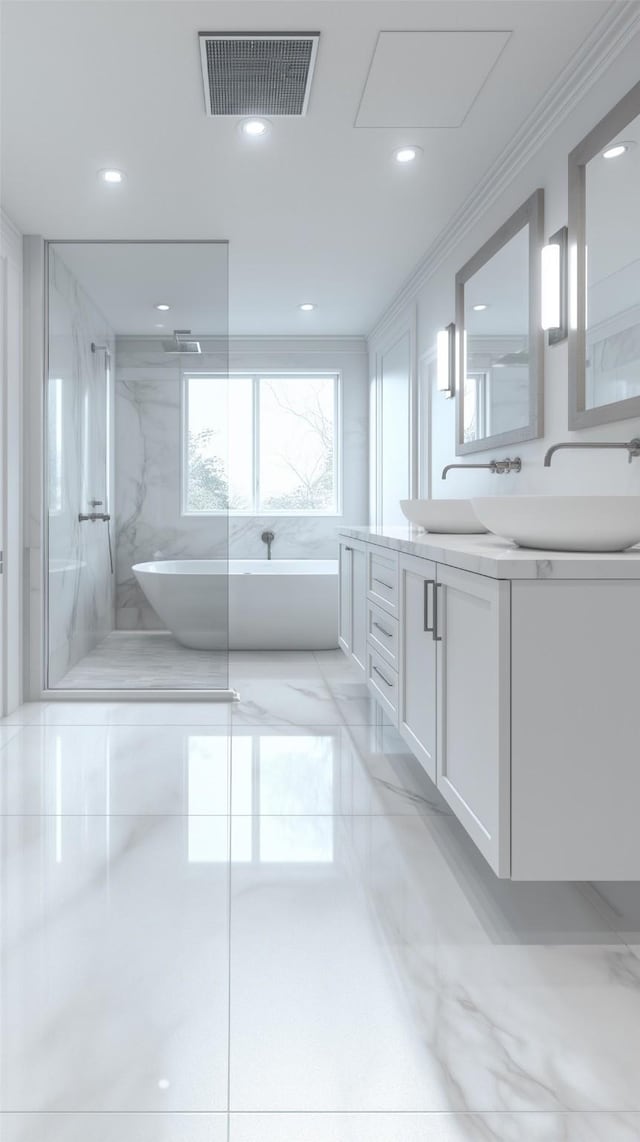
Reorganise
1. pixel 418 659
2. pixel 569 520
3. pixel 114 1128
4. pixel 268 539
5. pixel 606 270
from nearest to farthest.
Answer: pixel 114 1128
pixel 569 520
pixel 606 270
pixel 418 659
pixel 268 539

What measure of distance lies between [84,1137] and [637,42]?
2.69 metres

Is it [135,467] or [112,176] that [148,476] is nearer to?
[135,467]

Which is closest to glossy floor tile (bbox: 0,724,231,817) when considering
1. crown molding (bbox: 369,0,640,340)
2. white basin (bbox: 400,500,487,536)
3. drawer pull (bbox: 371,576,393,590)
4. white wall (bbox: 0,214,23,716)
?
white wall (bbox: 0,214,23,716)

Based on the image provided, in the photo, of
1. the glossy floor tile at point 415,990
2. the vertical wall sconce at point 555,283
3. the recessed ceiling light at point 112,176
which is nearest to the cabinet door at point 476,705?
the glossy floor tile at point 415,990

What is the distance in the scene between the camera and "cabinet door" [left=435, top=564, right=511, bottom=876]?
154 cm

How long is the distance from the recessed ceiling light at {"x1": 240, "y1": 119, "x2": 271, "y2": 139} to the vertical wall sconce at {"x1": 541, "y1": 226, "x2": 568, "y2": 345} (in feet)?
3.62

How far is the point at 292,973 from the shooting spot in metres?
1.57

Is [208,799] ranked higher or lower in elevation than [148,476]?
lower

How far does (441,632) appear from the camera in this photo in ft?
6.69

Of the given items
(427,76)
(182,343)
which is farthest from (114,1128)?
(182,343)

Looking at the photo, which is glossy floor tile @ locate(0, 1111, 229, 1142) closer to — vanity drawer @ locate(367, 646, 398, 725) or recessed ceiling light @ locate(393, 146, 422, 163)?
vanity drawer @ locate(367, 646, 398, 725)

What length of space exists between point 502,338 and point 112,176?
174cm

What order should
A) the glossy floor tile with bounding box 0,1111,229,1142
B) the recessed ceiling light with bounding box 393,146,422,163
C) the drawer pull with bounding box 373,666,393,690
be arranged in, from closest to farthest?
the glossy floor tile with bounding box 0,1111,229,1142 < the drawer pull with bounding box 373,666,393,690 < the recessed ceiling light with bounding box 393,146,422,163

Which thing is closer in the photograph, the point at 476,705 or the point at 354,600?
the point at 476,705
